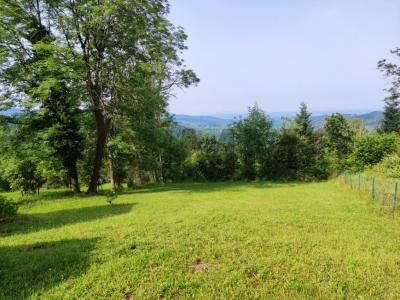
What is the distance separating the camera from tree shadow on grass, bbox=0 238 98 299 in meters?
4.58

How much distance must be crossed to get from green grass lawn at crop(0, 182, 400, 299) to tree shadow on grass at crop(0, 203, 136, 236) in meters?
0.07

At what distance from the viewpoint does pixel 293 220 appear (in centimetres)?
841

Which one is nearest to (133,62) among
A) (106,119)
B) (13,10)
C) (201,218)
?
(106,119)

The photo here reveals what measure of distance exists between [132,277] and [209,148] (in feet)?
72.8

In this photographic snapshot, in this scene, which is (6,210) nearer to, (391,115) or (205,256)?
(205,256)

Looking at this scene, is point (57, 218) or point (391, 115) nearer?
point (57, 218)

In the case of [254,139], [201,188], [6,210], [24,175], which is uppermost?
[254,139]

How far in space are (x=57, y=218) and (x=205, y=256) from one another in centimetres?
648

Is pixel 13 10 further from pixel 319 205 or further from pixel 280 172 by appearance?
pixel 280 172

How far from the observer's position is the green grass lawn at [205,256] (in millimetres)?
4461

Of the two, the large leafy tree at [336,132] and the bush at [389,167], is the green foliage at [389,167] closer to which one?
the bush at [389,167]

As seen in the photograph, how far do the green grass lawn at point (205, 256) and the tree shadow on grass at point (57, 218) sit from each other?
7 centimetres

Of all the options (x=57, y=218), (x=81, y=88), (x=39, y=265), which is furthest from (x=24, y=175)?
(x=39, y=265)

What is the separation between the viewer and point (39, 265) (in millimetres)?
5320
